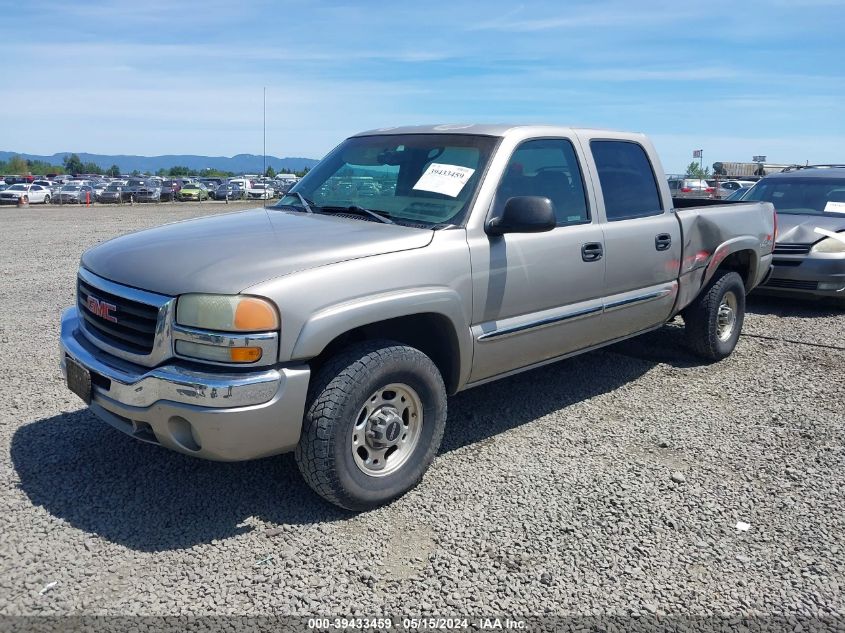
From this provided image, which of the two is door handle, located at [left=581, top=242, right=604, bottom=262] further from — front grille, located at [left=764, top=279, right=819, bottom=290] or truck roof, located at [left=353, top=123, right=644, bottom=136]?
front grille, located at [left=764, top=279, right=819, bottom=290]

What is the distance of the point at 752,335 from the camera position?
7328 millimetres

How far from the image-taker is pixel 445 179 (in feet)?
13.7

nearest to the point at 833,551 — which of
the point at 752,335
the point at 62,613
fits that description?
the point at 62,613

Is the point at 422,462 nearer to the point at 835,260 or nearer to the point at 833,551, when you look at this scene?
the point at 833,551

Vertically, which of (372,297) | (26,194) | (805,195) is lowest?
(372,297)

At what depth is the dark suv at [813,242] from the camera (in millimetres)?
8203

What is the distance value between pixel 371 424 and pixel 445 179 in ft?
4.91

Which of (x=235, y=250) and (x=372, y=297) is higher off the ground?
(x=235, y=250)

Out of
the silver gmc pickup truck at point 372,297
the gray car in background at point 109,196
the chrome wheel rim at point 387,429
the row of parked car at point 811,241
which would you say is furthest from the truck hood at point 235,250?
the gray car in background at point 109,196

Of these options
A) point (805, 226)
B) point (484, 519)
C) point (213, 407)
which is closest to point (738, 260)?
point (805, 226)

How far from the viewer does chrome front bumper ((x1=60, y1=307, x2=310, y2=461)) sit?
9.96 feet

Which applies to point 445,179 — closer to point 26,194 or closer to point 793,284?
point 793,284

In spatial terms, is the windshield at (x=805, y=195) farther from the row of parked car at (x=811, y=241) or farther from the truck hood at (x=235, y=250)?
the truck hood at (x=235, y=250)

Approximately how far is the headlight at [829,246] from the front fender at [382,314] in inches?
240
